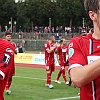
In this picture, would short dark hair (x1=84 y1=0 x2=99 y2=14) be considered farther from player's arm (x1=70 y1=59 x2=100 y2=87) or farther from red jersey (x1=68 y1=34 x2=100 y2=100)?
player's arm (x1=70 y1=59 x2=100 y2=87)

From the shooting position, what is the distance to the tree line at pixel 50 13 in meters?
67.1

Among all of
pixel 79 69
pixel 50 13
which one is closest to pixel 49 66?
pixel 79 69

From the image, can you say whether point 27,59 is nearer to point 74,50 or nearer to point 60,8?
point 74,50

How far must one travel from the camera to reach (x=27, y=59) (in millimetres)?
27188

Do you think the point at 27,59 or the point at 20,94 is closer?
the point at 20,94

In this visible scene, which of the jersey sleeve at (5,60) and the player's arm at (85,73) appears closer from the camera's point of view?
the player's arm at (85,73)

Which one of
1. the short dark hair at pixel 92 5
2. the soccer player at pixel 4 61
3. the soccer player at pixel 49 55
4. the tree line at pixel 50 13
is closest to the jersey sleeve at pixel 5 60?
the soccer player at pixel 4 61

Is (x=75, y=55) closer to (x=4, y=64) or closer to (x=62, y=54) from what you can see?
(x=4, y=64)

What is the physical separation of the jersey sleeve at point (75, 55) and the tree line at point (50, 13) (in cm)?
6185

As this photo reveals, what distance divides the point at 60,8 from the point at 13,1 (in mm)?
16909

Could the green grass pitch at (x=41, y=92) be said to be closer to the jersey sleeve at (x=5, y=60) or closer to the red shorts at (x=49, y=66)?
the red shorts at (x=49, y=66)

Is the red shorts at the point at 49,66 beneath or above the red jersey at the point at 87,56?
beneath

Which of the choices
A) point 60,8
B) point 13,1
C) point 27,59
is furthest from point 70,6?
point 27,59

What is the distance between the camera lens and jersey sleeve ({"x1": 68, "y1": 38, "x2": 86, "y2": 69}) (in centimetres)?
247
